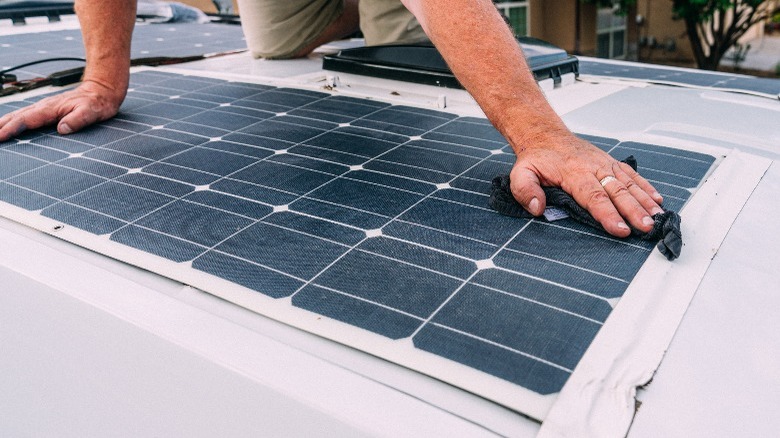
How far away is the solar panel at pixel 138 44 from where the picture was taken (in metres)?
3.36

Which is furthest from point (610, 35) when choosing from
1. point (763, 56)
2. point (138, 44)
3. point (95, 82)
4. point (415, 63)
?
point (95, 82)

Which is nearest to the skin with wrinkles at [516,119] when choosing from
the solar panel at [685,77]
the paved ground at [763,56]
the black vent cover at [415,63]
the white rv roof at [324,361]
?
the white rv roof at [324,361]

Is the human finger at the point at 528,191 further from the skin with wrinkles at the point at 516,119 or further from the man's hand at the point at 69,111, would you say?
the man's hand at the point at 69,111

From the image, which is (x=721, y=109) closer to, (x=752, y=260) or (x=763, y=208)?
(x=763, y=208)

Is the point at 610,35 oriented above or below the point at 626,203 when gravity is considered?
below

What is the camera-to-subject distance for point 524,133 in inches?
61.2

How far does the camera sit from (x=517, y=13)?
1133 cm

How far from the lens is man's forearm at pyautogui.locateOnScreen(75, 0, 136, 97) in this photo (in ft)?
8.04

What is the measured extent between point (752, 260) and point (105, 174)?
1602mm

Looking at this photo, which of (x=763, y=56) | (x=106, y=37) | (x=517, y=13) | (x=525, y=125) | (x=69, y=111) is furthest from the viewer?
(x=763, y=56)

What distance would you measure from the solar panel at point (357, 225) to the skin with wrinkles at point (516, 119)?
0.06 meters

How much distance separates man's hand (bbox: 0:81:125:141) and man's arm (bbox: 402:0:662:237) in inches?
47.5

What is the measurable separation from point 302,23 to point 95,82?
1.54m

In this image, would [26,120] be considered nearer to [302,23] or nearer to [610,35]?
[302,23]
